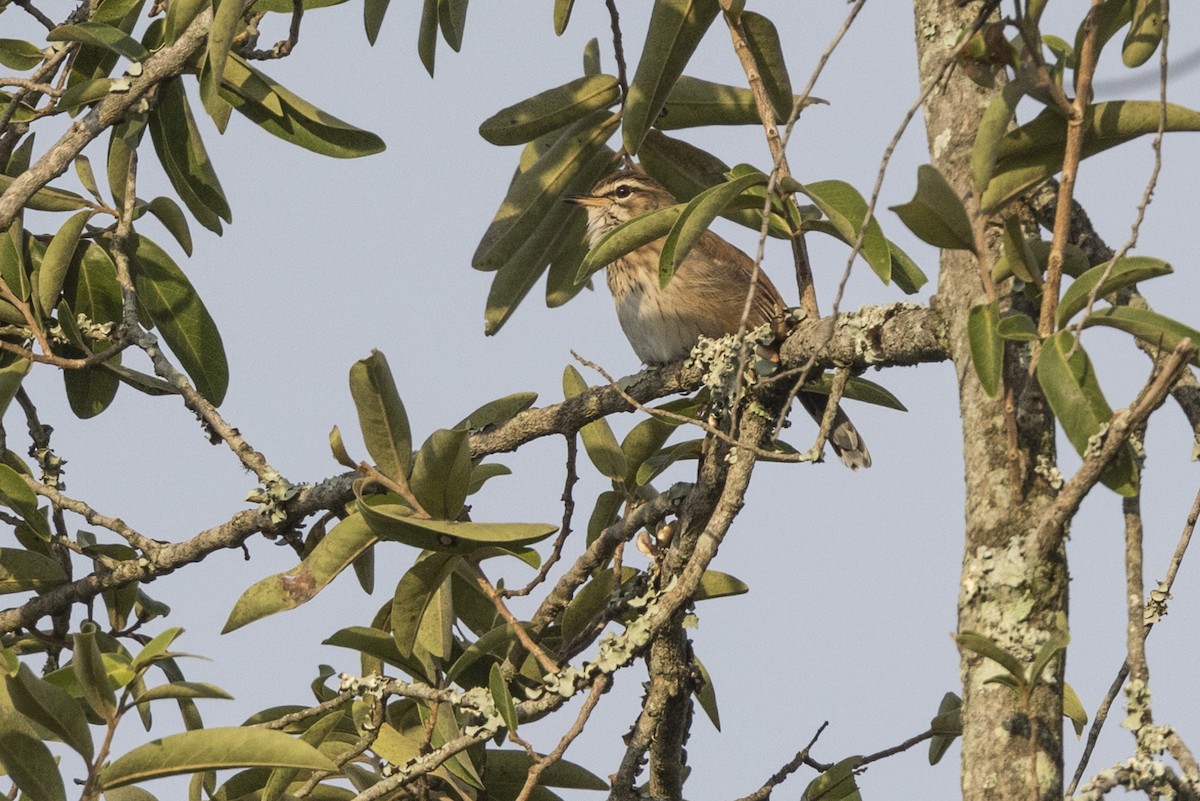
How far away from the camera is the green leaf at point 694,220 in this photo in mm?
2779

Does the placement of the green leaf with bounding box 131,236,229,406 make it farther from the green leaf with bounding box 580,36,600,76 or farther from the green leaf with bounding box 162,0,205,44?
the green leaf with bounding box 580,36,600,76

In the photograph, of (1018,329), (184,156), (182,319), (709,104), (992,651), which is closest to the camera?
(992,651)

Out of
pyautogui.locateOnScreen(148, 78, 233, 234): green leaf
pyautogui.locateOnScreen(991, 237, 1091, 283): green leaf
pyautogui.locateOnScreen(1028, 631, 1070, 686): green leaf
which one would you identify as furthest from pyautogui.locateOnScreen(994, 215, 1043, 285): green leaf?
pyautogui.locateOnScreen(148, 78, 233, 234): green leaf

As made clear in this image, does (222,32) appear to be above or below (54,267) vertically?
above

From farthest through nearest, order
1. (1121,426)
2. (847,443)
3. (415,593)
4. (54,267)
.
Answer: (847,443)
(54,267)
(415,593)
(1121,426)

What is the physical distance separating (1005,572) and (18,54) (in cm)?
324

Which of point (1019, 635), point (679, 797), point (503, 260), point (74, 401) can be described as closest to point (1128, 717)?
point (1019, 635)

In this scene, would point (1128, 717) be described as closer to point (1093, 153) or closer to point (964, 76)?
point (1093, 153)

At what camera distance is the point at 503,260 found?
405 cm

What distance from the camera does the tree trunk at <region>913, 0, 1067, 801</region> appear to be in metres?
2.27

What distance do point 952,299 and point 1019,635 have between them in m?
0.71

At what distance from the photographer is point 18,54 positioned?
13.4 feet

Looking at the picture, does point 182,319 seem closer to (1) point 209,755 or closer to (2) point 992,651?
(1) point 209,755

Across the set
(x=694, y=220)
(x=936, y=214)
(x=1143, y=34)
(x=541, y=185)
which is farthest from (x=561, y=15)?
(x=936, y=214)
